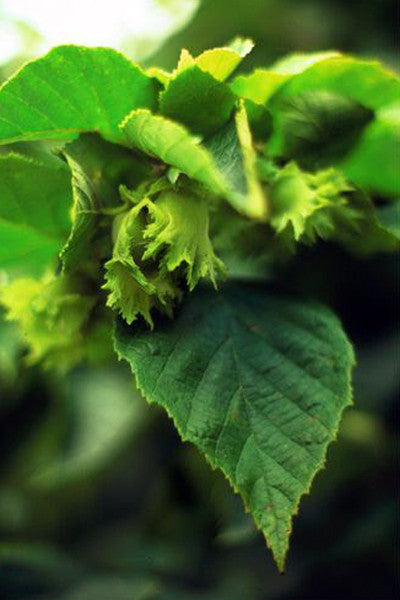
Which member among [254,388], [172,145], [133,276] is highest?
[172,145]

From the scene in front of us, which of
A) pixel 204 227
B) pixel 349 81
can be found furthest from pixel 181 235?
pixel 349 81

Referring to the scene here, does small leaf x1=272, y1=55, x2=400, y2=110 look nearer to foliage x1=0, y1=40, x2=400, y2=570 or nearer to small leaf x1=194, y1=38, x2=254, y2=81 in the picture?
foliage x1=0, y1=40, x2=400, y2=570

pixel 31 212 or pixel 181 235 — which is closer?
pixel 181 235

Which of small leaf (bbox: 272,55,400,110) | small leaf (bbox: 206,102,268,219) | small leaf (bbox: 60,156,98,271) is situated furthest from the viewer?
small leaf (bbox: 272,55,400,110)

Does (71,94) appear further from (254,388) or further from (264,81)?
(254,388)

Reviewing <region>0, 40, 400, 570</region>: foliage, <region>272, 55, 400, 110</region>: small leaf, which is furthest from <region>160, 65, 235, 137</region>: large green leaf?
<region>272, 55, 400, 110</region>: small leaf

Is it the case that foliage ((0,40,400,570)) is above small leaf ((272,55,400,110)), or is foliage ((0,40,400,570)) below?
below

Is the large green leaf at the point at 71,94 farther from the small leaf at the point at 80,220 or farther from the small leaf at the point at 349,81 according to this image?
the small leaf at the point at 349,81

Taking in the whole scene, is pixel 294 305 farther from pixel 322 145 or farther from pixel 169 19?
pixel 169 19
